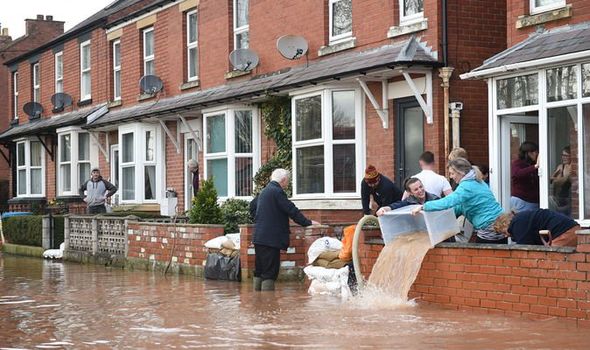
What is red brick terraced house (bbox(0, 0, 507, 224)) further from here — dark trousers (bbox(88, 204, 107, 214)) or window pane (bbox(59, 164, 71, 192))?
dark trousers (bbox(88, 204, 107, 214))

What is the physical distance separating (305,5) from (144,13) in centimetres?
815

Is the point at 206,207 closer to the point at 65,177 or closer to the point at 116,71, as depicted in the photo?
the point at 116,71

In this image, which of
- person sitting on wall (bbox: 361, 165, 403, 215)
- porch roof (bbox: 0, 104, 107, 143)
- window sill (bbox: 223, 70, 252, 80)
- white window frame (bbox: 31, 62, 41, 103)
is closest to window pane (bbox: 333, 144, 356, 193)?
person sitting on wall (bbox: 361, 165, 403, 215)

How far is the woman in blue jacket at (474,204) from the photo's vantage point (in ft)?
36.6

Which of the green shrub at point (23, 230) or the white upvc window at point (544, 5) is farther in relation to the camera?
the green shrub at point (23, 230)

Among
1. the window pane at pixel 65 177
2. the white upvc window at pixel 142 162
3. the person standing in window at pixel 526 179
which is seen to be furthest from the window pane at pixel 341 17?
the window pane at pixel 65 177

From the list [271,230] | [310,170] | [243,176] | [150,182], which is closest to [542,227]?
[271,230]

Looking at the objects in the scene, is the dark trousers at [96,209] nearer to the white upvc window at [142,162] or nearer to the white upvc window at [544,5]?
the white upvc window at [142,162]

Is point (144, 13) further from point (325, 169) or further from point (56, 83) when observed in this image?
point (325, 169)

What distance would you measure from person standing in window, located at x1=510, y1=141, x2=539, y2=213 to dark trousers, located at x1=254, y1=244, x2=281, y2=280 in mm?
3418

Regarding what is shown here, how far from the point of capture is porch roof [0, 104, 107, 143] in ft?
96.3

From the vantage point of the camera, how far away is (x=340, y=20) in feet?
62.1

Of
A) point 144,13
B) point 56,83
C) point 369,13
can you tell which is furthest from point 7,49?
point 369,13

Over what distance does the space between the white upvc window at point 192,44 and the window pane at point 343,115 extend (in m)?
7.03
